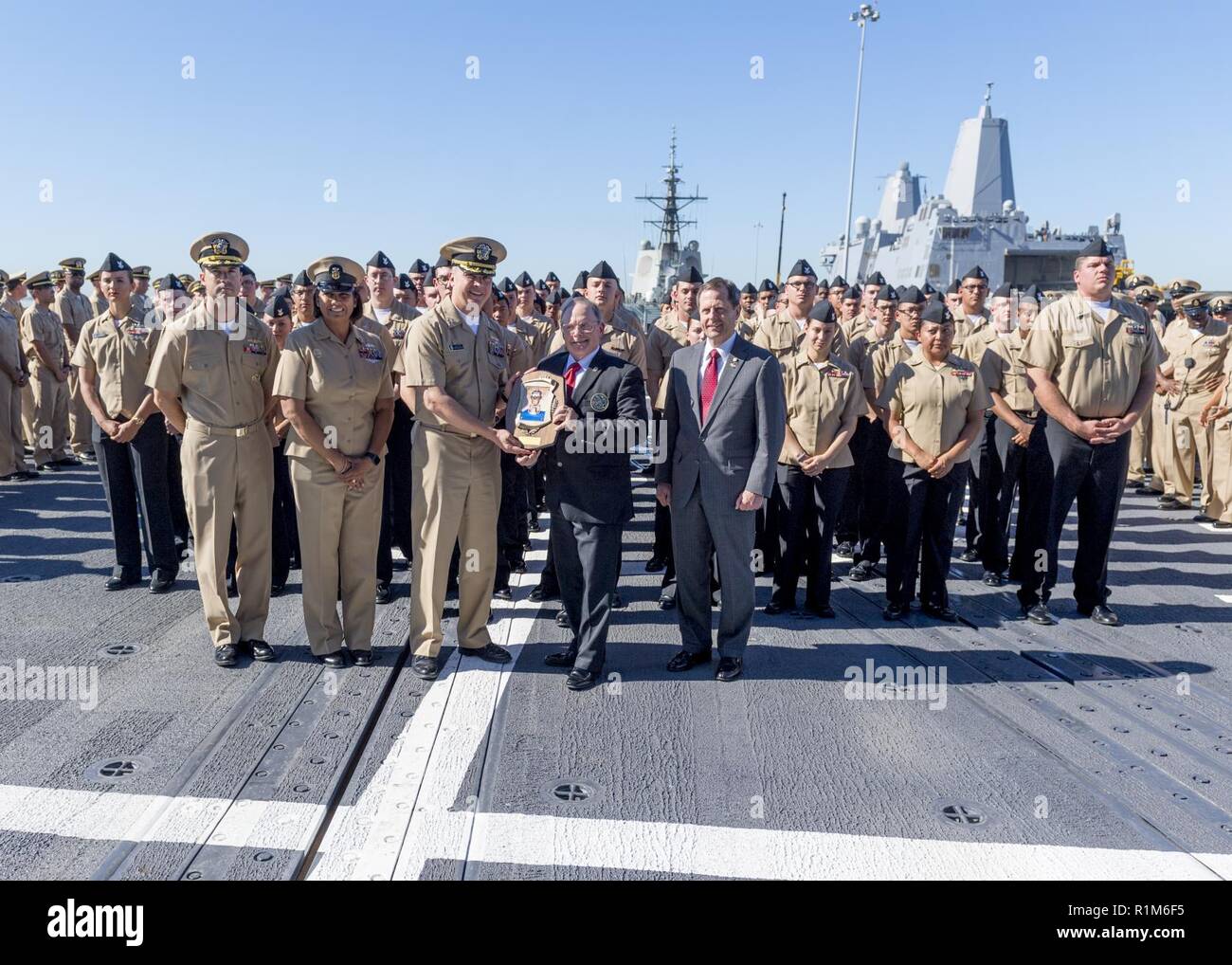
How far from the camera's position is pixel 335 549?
466cm

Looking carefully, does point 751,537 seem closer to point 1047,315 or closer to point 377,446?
point 377,446

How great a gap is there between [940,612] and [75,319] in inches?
440

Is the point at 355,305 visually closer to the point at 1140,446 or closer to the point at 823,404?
the point at 823,404

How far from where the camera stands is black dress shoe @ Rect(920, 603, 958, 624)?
5.66 m

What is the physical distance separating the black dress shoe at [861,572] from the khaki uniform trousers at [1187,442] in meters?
5.10

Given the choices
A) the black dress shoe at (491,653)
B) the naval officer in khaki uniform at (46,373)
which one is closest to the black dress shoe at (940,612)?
the black dress shoe at (491,653)

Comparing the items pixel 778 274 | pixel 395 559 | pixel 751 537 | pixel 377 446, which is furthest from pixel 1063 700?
pixel 778 274

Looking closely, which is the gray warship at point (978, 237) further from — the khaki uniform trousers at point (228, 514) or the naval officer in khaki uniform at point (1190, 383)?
the khaki uniform trousers at point (228, 514)

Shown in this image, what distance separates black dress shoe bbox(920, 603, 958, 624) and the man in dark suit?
7.94ft

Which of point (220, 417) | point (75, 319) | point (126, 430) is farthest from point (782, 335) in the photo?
point (75, 319)

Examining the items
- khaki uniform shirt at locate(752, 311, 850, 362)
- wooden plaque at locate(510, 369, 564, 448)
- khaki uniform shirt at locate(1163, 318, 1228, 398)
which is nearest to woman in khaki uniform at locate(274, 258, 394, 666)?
wooden plaque at locate(510, 369, 564, 448)

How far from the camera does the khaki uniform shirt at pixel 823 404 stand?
5762mm

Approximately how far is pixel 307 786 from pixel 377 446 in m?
1.98

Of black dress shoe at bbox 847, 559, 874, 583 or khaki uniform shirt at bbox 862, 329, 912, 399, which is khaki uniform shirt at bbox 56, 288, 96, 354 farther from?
black dress shoe at bbox 847, 559, 874, 583
